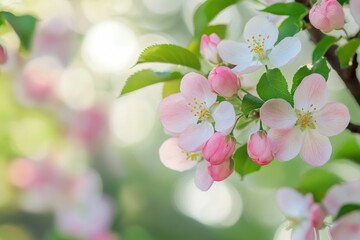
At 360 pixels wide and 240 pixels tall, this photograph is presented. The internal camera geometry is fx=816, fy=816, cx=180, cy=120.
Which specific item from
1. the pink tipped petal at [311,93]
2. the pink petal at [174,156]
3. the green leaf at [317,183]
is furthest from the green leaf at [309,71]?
the green leaf at [317,183]

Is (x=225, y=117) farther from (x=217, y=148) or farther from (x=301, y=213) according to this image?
(x=301, y=213)

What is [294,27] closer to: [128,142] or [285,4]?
[285,4]

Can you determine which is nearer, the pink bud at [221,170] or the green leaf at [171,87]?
the pink bud at [221,170]

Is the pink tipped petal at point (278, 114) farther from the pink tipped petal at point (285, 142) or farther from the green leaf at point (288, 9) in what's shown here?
the green leaf at point (288, 9)

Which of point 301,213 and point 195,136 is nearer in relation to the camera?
point 195,136

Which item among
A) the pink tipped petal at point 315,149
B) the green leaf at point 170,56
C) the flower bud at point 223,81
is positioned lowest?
the pink tipped petal at point 315,149

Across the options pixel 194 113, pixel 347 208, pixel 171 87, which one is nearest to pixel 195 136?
pixel 194 113
